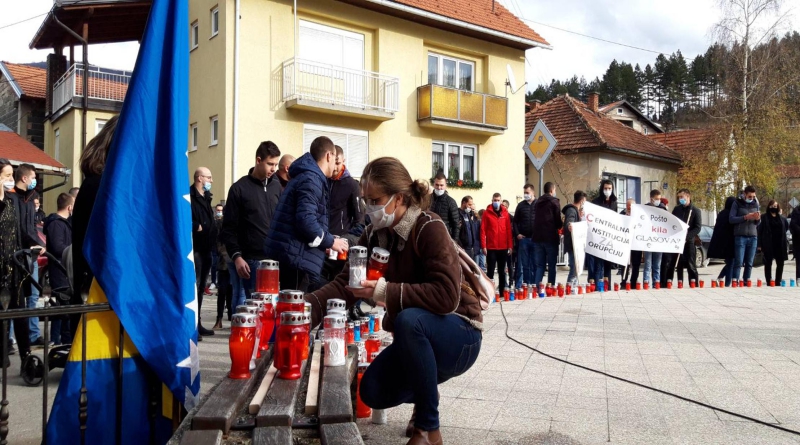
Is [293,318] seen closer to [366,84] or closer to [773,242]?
[773,242]

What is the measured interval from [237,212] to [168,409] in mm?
3569

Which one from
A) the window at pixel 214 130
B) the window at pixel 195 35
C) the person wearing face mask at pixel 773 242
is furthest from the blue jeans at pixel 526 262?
the window at pixel 195 35

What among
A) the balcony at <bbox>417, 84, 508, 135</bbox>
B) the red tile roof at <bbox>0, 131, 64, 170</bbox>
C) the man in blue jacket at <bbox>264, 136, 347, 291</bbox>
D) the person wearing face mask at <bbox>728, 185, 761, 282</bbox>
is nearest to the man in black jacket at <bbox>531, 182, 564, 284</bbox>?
the person wearing face mask at <bbox>728, 185, 761, 282</bbox>

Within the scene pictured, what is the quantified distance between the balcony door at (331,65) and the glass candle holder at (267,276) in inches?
641

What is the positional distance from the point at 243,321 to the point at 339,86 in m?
18.3

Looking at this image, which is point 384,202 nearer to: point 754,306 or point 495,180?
point 754,306

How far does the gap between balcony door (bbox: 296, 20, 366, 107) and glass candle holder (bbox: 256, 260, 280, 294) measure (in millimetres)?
16291

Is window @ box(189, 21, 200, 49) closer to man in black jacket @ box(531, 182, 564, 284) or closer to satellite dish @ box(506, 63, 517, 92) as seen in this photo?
satellite dish @ box(506, 63, 517, 92)

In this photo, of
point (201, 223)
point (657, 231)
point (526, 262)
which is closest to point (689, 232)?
point (657, 231)

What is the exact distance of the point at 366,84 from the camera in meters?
21.5

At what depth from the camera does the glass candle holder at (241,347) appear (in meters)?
3.19

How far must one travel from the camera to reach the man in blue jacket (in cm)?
534

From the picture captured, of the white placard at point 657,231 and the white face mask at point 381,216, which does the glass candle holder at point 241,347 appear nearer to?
the white face mask at point 381,216

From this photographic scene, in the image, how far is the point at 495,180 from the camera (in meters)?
25.0
